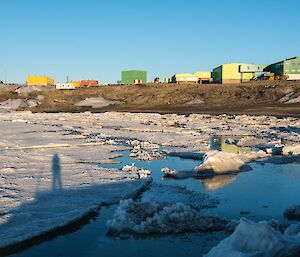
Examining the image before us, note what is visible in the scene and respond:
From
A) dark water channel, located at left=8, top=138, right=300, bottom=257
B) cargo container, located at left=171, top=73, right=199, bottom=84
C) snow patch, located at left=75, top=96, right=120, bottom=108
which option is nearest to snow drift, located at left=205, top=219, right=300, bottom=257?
dark water channel, located at left=8, top=138, right=300, bottom=257

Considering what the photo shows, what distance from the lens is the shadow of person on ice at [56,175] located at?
24.1 ft

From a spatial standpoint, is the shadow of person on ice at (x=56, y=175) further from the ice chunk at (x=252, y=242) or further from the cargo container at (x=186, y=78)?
the cargo container at (x=186, y=78)

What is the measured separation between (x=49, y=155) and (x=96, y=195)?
4.92 m

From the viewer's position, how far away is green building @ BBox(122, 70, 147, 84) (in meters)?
70.4

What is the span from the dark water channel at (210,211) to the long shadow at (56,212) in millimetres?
153

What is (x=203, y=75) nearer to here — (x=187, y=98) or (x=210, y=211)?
(x=187, y=98)

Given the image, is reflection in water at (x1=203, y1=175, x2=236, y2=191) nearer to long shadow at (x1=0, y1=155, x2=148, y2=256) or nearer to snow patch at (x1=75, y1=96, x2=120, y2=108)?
long shadow at (x1=0, y1=155, x2=148, y2=256)

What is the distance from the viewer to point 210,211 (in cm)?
611

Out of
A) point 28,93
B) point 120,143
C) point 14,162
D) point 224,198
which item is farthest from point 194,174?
point 28,93

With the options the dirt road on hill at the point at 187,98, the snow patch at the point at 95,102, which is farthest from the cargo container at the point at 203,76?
the snow patch at the point at 95,102

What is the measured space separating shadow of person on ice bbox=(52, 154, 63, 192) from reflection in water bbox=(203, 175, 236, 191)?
9.14 ft

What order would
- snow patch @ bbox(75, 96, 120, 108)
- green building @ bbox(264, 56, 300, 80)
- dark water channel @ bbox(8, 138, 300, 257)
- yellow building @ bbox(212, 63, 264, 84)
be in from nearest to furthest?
dark water channel @ bbox(8, 138, 300, 257)
snow patch @ bbox(75, 96, 120, 108)
green building @ bbox(264, 56, 300, 80)
yellow building @ bbox(212, 63, 264, 84)

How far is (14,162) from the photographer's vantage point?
33.0ft

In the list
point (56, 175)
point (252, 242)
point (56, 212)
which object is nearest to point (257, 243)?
point (252, 242)
